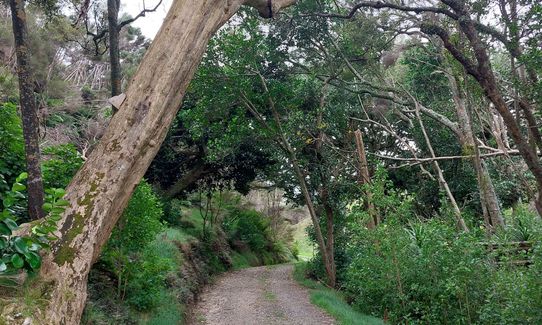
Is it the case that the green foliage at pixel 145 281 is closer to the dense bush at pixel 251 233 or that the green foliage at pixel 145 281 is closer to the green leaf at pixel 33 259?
the green leaf at pixel 33 259

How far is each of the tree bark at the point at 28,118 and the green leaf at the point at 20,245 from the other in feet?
5.54

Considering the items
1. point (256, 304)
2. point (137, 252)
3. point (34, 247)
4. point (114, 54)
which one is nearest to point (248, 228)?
point (256, 304)

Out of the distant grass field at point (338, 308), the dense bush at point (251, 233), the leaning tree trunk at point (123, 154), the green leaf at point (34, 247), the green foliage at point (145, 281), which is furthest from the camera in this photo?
the dense bush at point (251, 233)

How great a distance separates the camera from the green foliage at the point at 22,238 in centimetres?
353

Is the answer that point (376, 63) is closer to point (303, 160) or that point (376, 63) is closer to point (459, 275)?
point (303, 160)

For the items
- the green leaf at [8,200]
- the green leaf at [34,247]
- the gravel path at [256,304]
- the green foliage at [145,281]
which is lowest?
the gravel path at [256,304]

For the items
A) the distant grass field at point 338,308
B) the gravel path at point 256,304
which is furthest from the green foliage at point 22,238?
the distant grass field at point 338,308

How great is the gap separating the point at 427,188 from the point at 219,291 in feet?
32.4

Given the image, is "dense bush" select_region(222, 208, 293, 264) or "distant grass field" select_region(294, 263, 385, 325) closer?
"distant grass field" select_region(294, 263, 385, 325)

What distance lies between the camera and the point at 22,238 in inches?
146

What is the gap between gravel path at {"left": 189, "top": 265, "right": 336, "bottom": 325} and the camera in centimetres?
1035

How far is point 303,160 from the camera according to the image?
17.2 meters

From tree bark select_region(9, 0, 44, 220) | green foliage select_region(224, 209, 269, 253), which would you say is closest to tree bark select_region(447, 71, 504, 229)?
tree bark select_region(9, 0, 44, 220)

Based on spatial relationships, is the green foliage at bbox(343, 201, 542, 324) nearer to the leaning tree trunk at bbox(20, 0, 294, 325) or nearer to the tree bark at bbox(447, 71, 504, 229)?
the tree bark at bbox(447, 71, 504, 229)
